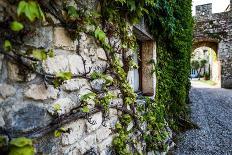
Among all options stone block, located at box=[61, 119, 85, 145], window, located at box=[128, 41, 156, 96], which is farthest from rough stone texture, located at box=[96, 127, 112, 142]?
window, located at box=[128, 41, 156, 96]

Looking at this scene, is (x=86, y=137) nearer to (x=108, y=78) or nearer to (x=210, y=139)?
(x=108, y=78)

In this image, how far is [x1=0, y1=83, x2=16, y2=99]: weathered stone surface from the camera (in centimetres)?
135

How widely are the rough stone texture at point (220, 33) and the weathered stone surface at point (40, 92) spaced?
1363 cm

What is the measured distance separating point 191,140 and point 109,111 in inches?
117

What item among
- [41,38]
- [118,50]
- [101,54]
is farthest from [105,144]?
[41,38]

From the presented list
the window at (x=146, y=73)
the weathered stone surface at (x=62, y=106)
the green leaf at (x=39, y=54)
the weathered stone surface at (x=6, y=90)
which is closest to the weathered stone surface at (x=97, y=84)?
the weathered stone surface at (x=62, y=106)

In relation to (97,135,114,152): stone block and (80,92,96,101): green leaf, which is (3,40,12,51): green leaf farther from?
(97,135,114,152): stone block

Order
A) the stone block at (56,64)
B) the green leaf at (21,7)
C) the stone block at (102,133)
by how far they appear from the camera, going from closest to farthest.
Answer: the green leaf at (21,7) < the stone block at (56,64) < the stone block at (102,133)

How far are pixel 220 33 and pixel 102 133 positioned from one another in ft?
43.4

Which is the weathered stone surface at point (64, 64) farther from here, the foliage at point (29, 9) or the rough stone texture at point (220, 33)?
the rough stone texture at point (220, 33)

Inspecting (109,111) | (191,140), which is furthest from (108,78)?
(191,140)

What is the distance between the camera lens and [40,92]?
157 centimetres

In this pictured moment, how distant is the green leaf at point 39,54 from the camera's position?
1.44 metres

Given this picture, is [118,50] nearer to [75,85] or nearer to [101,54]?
[101,54]
